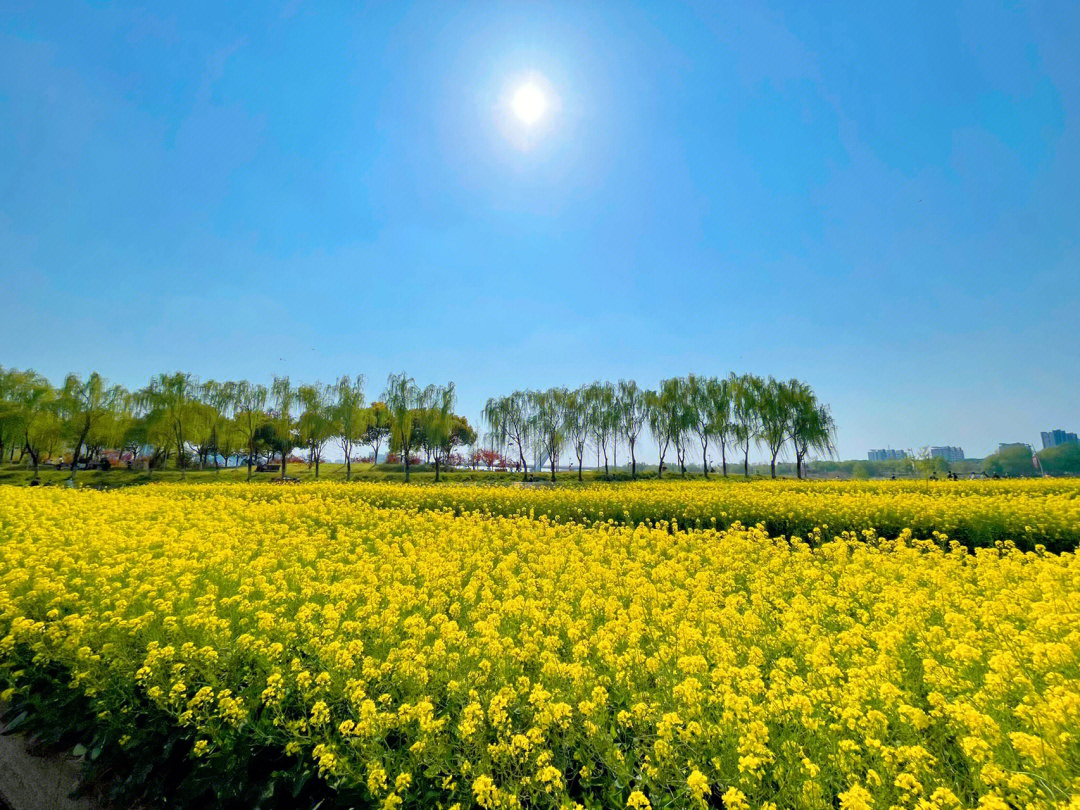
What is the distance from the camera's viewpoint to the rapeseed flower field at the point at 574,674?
2186 millimetres

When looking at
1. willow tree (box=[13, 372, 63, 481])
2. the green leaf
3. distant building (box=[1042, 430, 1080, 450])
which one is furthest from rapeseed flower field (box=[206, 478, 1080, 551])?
distant building (box=[1042, 430, 1080, 450])

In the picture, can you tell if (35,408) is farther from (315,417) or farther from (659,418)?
(659,418)

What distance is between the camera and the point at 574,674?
275 cm

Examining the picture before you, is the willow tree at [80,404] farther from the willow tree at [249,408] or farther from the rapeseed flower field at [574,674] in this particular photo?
the rapeseed flower field at [574,674]

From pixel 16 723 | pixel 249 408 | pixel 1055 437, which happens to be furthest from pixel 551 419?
pixel 1055 437

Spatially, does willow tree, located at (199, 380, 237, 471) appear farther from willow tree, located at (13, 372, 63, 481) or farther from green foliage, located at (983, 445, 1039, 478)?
green foliage, located at (983, 445, 1039, 478)

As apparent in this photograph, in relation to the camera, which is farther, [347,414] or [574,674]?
[347,414]

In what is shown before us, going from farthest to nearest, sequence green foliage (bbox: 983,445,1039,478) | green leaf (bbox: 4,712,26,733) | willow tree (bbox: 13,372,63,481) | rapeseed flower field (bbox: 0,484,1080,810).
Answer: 1. green foliage (bbox: 983,445,1039,478)
2. willow tree (bbox: 13,372,63,481)
3. green leaf (bbox: 4,712,26,733)
4. rapeseed flower field (bbox: 0,484,1080,810)

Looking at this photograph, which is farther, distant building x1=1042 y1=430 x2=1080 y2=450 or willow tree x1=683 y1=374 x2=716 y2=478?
distant building x1=1042 y1=430 x2=1080 y2=450

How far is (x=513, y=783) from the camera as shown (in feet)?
7.07

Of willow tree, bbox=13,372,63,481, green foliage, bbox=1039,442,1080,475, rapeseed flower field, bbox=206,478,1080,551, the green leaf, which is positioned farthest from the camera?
green foliage, bbox=1039,442,1080,475

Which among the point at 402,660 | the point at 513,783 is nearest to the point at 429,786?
the point at 513,783

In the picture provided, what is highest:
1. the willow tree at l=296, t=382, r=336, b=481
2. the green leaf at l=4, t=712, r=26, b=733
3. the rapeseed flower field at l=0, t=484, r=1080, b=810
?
the willow tree at l=296, t=382, r=336, b=481

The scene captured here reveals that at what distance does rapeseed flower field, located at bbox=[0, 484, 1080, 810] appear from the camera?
2186 millimetres
